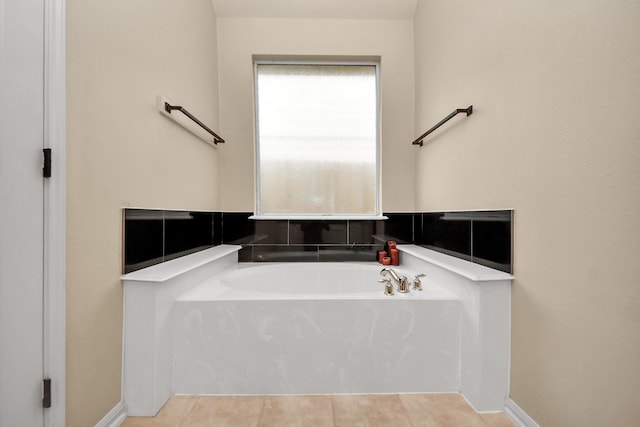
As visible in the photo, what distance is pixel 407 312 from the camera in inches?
57.7

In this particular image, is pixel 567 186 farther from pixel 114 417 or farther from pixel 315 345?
pixel 114 417

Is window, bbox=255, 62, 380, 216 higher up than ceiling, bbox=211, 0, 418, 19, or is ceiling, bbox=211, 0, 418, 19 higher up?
ceiling, bbox=211, 0, 418, 19

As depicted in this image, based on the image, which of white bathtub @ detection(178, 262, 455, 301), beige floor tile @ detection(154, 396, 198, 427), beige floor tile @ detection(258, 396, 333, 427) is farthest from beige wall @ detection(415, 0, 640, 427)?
beige floor tile @ detection(154, 396, 198, 427)

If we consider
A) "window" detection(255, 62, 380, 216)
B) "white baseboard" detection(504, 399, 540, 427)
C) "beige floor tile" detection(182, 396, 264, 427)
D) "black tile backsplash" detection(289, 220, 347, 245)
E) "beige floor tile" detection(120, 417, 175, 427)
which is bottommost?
"beige floor tile" detection(120, 417, 175, 427)

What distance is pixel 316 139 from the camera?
2762 mm

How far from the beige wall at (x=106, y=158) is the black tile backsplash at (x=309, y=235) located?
15cm

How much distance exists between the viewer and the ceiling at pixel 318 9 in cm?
251

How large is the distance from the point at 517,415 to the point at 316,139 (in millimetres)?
2258

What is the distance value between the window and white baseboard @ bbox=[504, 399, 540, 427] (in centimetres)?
168

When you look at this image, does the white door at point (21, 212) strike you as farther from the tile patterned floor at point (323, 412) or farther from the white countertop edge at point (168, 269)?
the tile patterned floor at point (323, 412)

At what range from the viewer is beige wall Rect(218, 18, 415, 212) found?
2619 mm

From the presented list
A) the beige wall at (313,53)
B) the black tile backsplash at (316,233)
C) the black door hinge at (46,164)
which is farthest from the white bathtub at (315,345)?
the beige wall at (313,53)

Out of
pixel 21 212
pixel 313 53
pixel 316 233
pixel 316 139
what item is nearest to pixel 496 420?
pixel 316 233

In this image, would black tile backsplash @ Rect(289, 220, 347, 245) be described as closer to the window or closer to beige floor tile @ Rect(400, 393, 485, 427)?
the window
